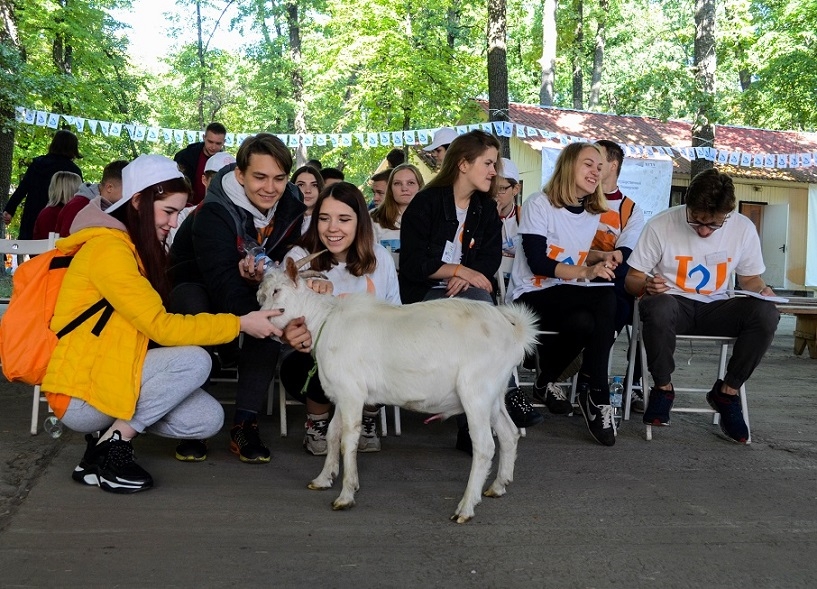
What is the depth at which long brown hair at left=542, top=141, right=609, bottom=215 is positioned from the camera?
586 cm

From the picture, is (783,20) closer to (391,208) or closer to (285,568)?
(391,208)

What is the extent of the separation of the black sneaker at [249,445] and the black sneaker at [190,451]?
20 cm

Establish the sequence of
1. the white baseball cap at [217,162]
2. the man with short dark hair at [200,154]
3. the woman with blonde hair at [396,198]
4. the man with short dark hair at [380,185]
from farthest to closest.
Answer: the man with short dark hair at [200,154] < the man with short dark hair at [380,185] < the white baseball cap at [217,162] < the woman with blonde hair at [396,198]

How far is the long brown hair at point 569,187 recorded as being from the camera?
5855mm

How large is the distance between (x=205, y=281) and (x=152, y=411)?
3.30 feet

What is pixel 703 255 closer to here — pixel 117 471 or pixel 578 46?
pixel 117 471

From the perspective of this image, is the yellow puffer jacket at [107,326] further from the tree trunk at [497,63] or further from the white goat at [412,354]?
the tree trunk at [497,63]

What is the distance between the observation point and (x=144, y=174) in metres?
3.96

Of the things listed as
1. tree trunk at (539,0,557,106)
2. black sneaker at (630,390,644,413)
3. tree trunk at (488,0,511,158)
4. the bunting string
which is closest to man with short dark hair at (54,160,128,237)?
black sneaker at (630,390,644,413)

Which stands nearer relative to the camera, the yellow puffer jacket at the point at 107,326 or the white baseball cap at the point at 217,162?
the yellow puffer jacket at the point at 107,326

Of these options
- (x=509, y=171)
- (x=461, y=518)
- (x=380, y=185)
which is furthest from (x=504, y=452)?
(x=380, y=185)

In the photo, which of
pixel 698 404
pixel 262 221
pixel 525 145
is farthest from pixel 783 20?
pixel 262 221

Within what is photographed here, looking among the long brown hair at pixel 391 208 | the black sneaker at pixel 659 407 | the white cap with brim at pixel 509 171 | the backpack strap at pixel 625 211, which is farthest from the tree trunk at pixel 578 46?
the black sneaker at pixel 659 407

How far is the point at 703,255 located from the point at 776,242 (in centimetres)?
2160
